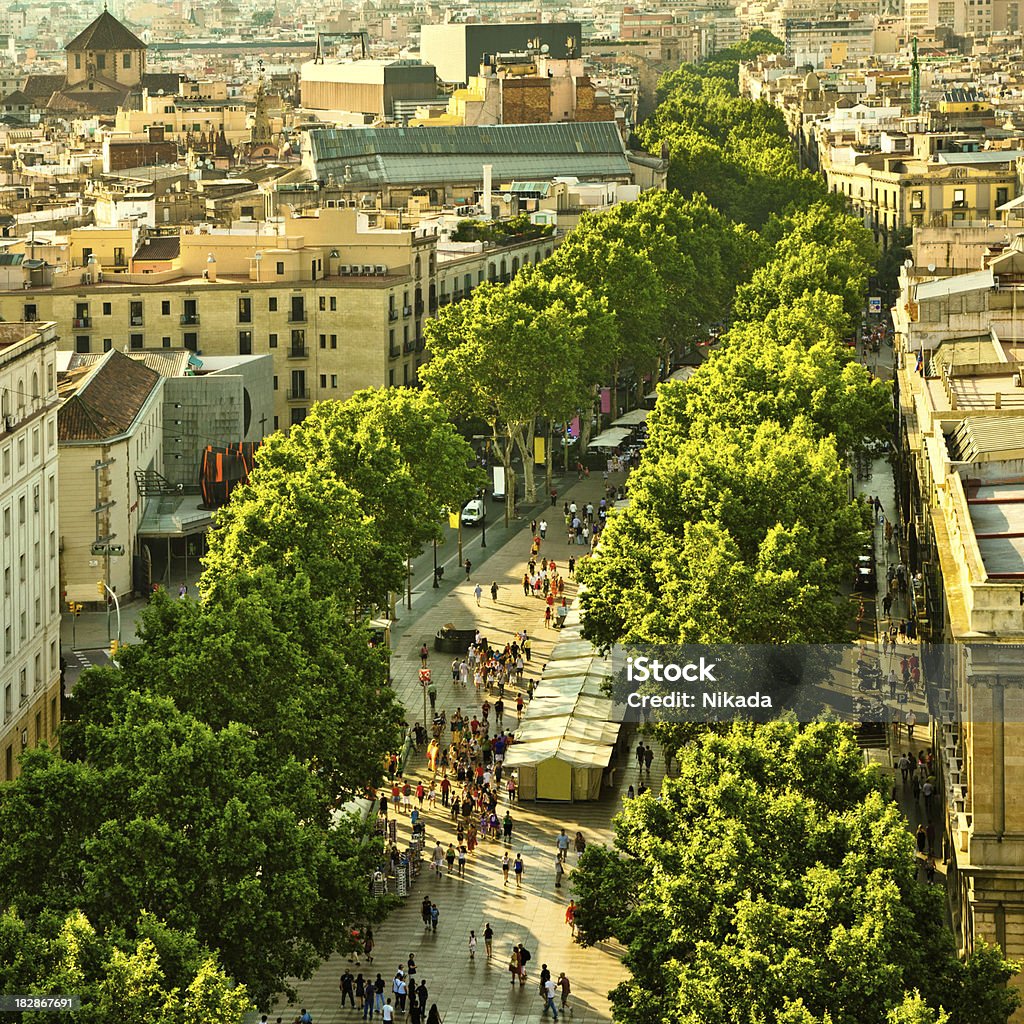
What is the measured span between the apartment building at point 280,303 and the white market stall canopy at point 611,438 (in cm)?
1098

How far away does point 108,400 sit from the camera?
96.9 metres

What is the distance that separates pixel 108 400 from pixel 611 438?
107ft

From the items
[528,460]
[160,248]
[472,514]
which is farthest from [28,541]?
[160,248]

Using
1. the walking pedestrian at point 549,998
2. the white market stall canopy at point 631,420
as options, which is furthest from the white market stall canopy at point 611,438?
the walking pedestrian at point 549,998

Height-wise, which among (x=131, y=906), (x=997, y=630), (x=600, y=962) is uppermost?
(x=997, y=630)

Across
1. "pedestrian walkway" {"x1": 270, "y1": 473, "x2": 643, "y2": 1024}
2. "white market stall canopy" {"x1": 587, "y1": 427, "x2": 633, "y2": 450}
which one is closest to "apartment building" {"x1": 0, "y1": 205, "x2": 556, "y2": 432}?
"white market stall canopy" {"x1": 587, "y1": 427, "x2": 633, "y2": 450}

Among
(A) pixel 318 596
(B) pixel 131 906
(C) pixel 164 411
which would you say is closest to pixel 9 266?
(C) pixel 164 411

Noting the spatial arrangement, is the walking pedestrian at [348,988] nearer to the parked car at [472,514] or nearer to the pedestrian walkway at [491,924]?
the pedestrian walkway at [491,924]

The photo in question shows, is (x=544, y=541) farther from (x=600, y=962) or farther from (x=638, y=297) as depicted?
(x=600, y=962)

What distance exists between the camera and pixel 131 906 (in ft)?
Result: 148

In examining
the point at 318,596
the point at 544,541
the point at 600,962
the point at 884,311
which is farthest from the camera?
the point at 884,311

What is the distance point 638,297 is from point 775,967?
327 ft

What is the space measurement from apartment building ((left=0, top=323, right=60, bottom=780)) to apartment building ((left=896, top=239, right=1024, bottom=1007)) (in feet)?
82.5

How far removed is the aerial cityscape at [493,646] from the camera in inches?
1746
